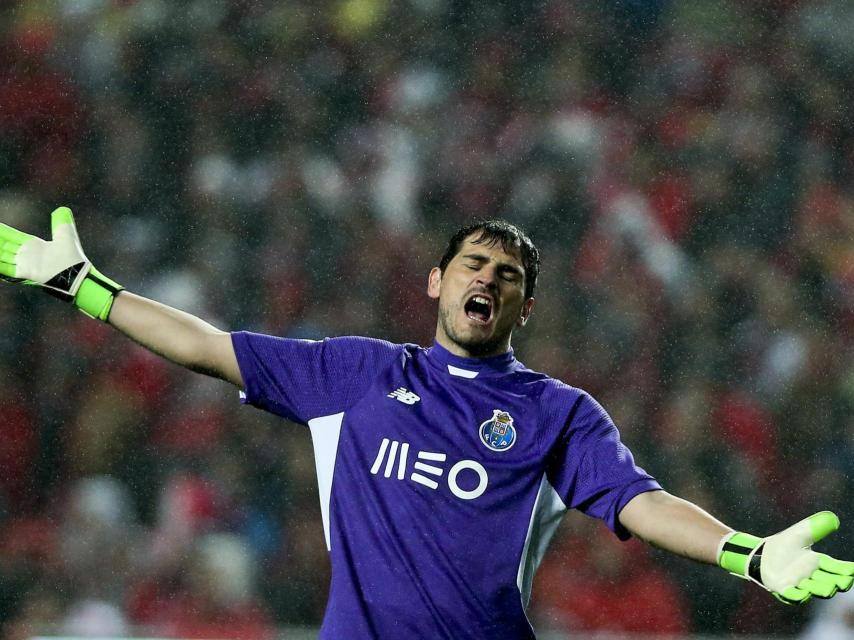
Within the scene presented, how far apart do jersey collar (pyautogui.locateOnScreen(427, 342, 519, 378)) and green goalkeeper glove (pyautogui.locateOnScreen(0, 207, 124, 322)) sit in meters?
0.71

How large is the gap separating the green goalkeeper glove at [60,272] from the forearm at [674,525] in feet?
3.89

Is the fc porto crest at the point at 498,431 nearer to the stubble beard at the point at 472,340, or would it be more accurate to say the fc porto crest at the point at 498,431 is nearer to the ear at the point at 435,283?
the stubble beard at the point at 472,340

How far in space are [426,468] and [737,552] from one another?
0.63m

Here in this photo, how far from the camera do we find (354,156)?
5.30 m

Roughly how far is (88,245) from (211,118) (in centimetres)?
80

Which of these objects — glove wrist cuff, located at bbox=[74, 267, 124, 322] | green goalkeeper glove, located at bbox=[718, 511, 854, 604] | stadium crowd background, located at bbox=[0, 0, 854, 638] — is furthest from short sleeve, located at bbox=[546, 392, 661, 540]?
stadium crowd background, located at bbox=[0, 0, 854, 638]

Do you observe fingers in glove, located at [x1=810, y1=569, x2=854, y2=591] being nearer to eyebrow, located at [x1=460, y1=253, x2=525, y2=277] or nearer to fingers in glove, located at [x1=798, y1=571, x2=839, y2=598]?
fingers in glove, located at [x1=798, y1=571, x2=839, y2=598]

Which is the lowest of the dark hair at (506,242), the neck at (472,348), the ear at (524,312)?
the neck at (472,348)

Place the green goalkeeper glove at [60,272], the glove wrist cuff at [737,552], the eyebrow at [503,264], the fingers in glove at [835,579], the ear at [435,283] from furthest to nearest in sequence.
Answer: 1. the ear at [435,283]
2. the eyebrow at [503,264]
3. the green goalkeeper glove at [60,272]
4. the glove wrist cuff at [737,552]
5. the fingers in glove at [835,579]

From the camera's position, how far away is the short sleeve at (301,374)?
8.19 ft

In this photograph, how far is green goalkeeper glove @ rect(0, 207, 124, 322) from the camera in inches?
99.2

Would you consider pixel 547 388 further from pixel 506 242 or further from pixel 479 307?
pixel 506 242

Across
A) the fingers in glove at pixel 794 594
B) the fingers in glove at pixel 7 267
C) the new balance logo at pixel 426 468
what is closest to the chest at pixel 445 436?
the new balance logo at pixel 426 468

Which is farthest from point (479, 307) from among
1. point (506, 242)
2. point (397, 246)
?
point (397, 246)
